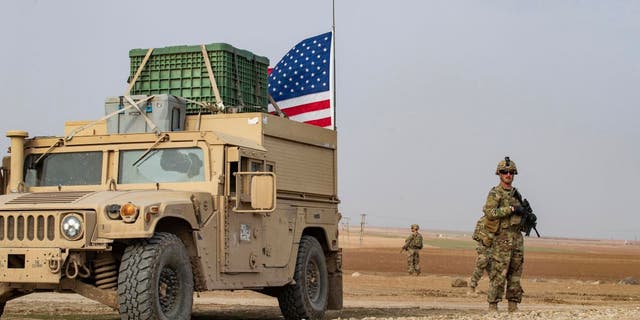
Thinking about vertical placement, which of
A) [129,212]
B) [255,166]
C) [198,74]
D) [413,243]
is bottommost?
[129,212]

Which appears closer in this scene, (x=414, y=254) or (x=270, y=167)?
(x=270, y=167)

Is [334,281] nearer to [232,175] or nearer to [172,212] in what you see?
[232,175]

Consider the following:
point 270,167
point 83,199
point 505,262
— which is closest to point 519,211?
point 505,262

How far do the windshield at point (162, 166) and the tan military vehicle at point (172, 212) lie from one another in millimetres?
13

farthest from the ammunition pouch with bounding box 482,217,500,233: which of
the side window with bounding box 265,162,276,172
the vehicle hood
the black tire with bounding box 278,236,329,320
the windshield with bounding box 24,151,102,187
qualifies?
the windshield with bounding box 24,151,102,187

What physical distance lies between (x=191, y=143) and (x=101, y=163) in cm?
101

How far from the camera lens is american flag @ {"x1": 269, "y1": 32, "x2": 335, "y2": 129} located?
1753cm

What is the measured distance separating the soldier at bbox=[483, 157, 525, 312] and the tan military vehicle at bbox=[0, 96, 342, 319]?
2.19 metres

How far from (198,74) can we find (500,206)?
3.89m

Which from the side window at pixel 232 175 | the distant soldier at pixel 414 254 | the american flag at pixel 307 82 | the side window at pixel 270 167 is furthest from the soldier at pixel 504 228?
the distant soldier at pixel 414 254

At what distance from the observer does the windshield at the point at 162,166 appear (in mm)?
12500

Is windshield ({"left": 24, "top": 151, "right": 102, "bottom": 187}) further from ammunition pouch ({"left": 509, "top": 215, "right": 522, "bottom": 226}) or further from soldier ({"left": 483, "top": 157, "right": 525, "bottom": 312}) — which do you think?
ammunition pouch ({"left": 509, "top": 215, "right": 522, "bottom": 226})

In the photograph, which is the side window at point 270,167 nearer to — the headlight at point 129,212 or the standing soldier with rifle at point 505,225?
the standing soldier with rifle at point 505,225

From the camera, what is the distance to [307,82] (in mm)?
17938
